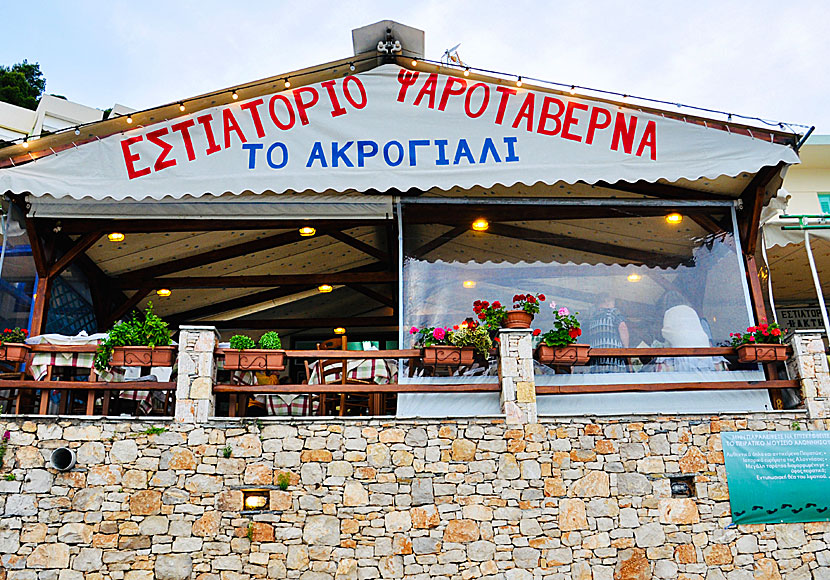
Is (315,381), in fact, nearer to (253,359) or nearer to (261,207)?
(253,359)

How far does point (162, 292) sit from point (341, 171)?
431 centimetres

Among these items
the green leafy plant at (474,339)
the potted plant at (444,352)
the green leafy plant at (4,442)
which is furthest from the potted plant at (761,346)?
the green leafy plant at (4,442)

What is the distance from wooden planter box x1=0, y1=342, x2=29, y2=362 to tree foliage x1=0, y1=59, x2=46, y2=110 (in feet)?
66.5

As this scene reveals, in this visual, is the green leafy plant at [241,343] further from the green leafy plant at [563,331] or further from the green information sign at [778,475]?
the green information sign at [778,475]

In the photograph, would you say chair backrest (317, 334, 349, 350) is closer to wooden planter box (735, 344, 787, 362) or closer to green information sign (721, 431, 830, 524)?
green information sign (721, 431, 830, 524)

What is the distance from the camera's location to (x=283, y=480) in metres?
6.09

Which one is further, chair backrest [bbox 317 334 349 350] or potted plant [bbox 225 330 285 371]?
chair backrest [bbox 317 334 349 350]

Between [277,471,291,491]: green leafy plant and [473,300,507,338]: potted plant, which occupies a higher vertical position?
[473,300,507,338]: potted plant

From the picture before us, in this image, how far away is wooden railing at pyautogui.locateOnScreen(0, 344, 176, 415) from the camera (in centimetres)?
638

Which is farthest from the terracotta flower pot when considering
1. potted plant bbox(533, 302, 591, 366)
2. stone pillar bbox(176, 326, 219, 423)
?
stone pillar bbox(176, 326, 219, 423)

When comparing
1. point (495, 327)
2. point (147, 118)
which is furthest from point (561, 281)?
point (147, 118)

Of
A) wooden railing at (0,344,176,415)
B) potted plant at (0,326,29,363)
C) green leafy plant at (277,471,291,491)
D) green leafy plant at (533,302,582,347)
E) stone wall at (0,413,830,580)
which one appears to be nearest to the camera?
stone wall at (0,413,830,580)

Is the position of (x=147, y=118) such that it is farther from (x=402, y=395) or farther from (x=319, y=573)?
(x=319, y=573)

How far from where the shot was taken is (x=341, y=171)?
293 inches
